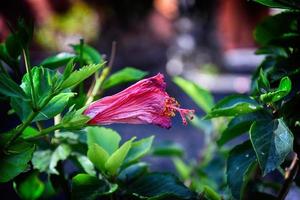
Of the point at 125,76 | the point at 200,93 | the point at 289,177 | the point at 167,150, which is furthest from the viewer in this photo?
the point at 167,150

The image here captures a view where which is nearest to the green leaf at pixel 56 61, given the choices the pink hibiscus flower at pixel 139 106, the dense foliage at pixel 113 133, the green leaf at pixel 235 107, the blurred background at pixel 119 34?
the dense foliage at pixel 113 133

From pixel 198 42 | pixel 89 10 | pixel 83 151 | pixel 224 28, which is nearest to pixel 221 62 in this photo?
pixel 198 42

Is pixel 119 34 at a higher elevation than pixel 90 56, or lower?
lower

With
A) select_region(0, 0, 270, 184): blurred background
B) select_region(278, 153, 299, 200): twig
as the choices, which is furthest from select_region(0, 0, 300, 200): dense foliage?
select_region(0, 0, 270, 184): blurred background

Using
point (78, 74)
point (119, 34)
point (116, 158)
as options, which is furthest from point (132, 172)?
point (119, 34)

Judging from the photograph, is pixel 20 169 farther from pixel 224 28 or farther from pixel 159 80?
pixel 224 28

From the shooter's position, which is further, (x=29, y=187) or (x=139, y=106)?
(x=29, y=187)

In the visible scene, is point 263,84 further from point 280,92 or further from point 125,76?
point 125,76
